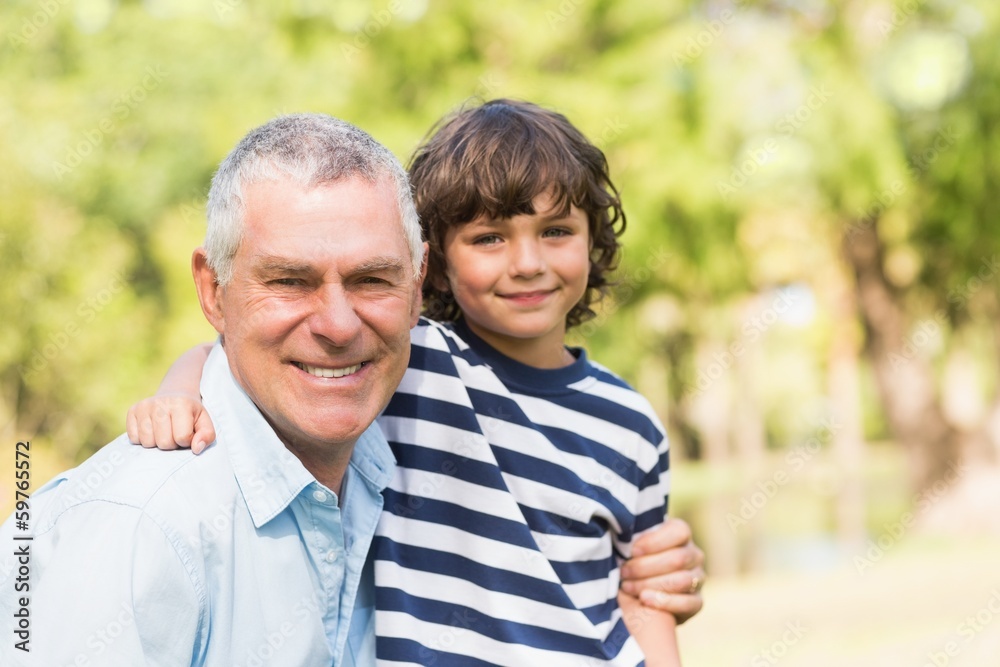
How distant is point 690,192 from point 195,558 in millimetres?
7592

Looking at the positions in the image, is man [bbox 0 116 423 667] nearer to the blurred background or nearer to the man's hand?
the man's hand

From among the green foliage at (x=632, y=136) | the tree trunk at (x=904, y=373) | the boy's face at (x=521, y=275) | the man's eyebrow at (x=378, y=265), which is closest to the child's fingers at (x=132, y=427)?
the man's eyebrow at (x=378, y=265)

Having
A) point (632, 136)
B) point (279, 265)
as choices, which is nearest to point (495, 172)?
point (279, 265)

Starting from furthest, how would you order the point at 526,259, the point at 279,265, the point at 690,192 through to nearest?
1. the point at 690,192
2. the point at 526,259
3. the point at 279,265

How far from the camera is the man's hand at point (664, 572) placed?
2730 millimetres

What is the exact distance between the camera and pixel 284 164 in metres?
1.91

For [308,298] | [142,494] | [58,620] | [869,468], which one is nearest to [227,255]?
[308,298]

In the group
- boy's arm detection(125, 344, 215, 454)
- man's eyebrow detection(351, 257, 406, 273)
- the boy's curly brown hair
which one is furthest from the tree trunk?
boy's arm detection(125, 344, 215, 454)

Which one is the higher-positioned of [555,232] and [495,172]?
[495,172]

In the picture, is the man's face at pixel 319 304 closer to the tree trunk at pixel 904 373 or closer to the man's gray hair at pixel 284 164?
the man's gray hair at pixel 284 164

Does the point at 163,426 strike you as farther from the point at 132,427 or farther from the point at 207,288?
the point at 207,288

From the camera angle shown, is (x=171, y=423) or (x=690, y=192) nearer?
(x=171, y=423)

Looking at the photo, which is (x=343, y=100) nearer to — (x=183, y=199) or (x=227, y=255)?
(x=183, y=199)

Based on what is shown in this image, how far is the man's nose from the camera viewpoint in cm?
191
